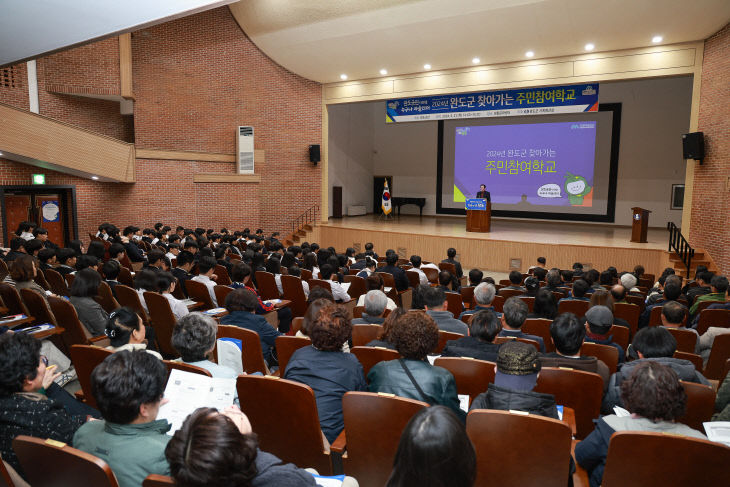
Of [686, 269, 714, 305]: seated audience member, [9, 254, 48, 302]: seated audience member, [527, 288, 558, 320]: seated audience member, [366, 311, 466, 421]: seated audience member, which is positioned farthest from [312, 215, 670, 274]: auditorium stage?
[366, 311, 466, 421]: seated audience member

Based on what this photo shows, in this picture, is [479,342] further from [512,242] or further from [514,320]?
[512,242]

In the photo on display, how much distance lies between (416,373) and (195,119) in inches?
531

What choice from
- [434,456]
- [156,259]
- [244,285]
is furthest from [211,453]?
[156,259]

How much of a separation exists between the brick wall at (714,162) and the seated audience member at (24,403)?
10963 mm

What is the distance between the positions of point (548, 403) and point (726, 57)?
1090cm

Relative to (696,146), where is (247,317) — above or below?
below

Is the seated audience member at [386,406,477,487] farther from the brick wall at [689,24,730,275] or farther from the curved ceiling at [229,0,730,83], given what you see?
the curved ceiling at [229,0,730,83]

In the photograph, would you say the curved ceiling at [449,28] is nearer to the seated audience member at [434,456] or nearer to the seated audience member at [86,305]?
the seated audience member at [86,305]

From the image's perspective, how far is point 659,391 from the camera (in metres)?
2.09

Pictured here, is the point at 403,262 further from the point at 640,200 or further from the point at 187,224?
the point at 640,200

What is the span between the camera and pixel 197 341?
2.80 metres

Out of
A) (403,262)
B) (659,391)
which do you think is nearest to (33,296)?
(659,391)

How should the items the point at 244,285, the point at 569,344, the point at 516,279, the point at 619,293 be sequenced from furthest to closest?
the point at 516,279 → the point at 244,285 → the point at 619,293 → the point at 569,344

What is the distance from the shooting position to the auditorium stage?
11.3m
